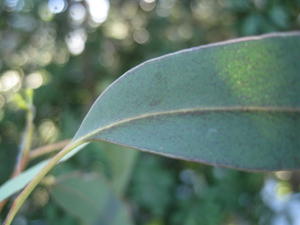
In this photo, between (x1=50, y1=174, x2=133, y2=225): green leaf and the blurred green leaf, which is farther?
the blurred green leaf

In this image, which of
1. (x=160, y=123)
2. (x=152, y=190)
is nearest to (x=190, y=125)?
(x=160, y=123)

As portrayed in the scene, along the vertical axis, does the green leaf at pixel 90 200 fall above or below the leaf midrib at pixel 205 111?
below

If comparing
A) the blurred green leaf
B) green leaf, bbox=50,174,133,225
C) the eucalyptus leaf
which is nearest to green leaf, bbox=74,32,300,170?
the eucalyptus leaf

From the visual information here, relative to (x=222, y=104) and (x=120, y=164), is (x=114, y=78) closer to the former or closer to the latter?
(x=120, y=164)

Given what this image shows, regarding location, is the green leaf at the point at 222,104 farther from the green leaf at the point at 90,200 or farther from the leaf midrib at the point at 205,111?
the green leaf at the point at 90,200

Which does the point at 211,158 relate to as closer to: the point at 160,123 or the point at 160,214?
the point at 160,123

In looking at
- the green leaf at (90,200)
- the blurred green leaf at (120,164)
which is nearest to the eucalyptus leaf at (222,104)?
the green leaf at (90,200)

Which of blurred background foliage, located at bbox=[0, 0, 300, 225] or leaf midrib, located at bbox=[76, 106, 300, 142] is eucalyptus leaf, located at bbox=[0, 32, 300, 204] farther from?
blurred background foliage, located at bbox=[0, 0, 300, 225]

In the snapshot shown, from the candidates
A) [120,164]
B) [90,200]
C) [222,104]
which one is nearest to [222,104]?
[222,104]
